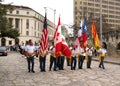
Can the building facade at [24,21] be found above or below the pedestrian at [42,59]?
above

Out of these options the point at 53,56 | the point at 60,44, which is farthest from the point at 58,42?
the point at 53,56

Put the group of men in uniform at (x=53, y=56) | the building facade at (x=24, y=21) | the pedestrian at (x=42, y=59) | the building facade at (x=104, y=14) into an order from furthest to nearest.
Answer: the building facade at (x=24, y=21) → the building facade at (x=104, y=14) → the pedestrian at (x=42, y=59) → the group of men in uniform at (x=53, y=56)

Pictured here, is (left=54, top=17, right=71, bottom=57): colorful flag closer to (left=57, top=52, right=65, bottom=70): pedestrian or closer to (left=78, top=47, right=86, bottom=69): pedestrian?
(left=57, top=52, right=65, bottom=70): pedestrian

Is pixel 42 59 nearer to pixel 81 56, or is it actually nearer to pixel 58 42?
pixel 58 42

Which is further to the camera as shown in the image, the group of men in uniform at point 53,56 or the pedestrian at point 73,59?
the pedestrian at point 73,59

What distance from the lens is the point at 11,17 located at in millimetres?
111000

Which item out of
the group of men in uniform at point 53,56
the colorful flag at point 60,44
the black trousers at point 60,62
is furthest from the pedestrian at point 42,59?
the black trousers at point 60,62

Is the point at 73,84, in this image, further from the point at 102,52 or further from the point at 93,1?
the point at 93,1

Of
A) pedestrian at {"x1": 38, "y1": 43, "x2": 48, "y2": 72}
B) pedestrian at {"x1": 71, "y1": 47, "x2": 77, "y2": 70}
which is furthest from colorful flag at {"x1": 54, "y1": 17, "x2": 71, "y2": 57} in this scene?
pedestrian at {"x1": 38, "y1": 43, "x2": 48, "y2": 72}

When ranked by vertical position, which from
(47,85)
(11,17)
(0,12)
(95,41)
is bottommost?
(47,85)

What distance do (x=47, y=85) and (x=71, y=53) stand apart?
→ 791 cm

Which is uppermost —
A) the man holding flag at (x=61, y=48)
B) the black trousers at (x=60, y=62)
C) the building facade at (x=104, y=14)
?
the building facade at (x=104, y=14)

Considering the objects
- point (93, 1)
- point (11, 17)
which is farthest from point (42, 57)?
point (11, 17)

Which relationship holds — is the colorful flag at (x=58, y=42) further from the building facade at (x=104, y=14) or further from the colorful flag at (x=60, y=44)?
the building facade at (x=104, y=14)
